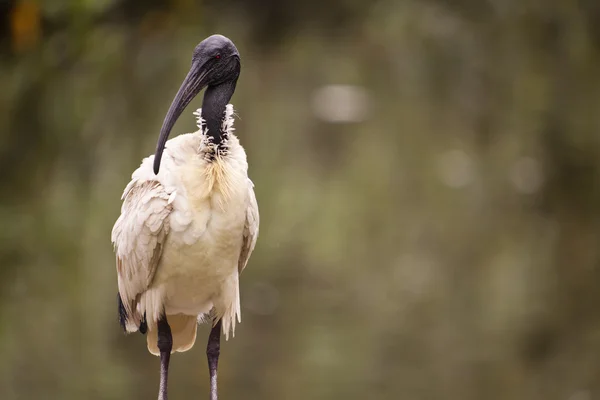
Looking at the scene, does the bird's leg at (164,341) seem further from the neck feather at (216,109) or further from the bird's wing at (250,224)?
the neck feather at (216,109)

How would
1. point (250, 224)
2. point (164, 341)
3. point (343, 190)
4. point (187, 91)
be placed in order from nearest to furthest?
point (187, 91), point (250, 224), point (164, 341), point (343, 190)

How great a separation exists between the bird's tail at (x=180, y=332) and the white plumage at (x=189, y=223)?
0.27 meters

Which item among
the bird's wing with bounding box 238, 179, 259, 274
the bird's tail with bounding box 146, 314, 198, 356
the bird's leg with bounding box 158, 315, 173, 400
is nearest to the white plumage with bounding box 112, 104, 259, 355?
the bird's wing with bounding box 238, 179, 259, 274

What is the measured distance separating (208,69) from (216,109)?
120mm

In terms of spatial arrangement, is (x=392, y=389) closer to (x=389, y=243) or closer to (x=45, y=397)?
(x=389, y=243)

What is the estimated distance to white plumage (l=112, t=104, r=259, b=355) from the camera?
11.3ft

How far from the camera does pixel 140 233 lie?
3.49 metres

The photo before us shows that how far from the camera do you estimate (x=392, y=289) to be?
8.70 metres

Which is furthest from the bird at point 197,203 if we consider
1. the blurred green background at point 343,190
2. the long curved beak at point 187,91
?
the blurred green background at point 343,190

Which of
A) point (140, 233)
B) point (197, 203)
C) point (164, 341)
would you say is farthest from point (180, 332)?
point (197, 203)

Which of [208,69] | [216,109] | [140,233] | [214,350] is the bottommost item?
[214,350]

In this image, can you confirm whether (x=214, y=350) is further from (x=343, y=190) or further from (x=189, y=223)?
(x=343, y=190)

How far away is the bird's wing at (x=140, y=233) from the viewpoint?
3447mm

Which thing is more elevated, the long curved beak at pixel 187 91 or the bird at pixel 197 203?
the long curved beak at pixel 187 91
